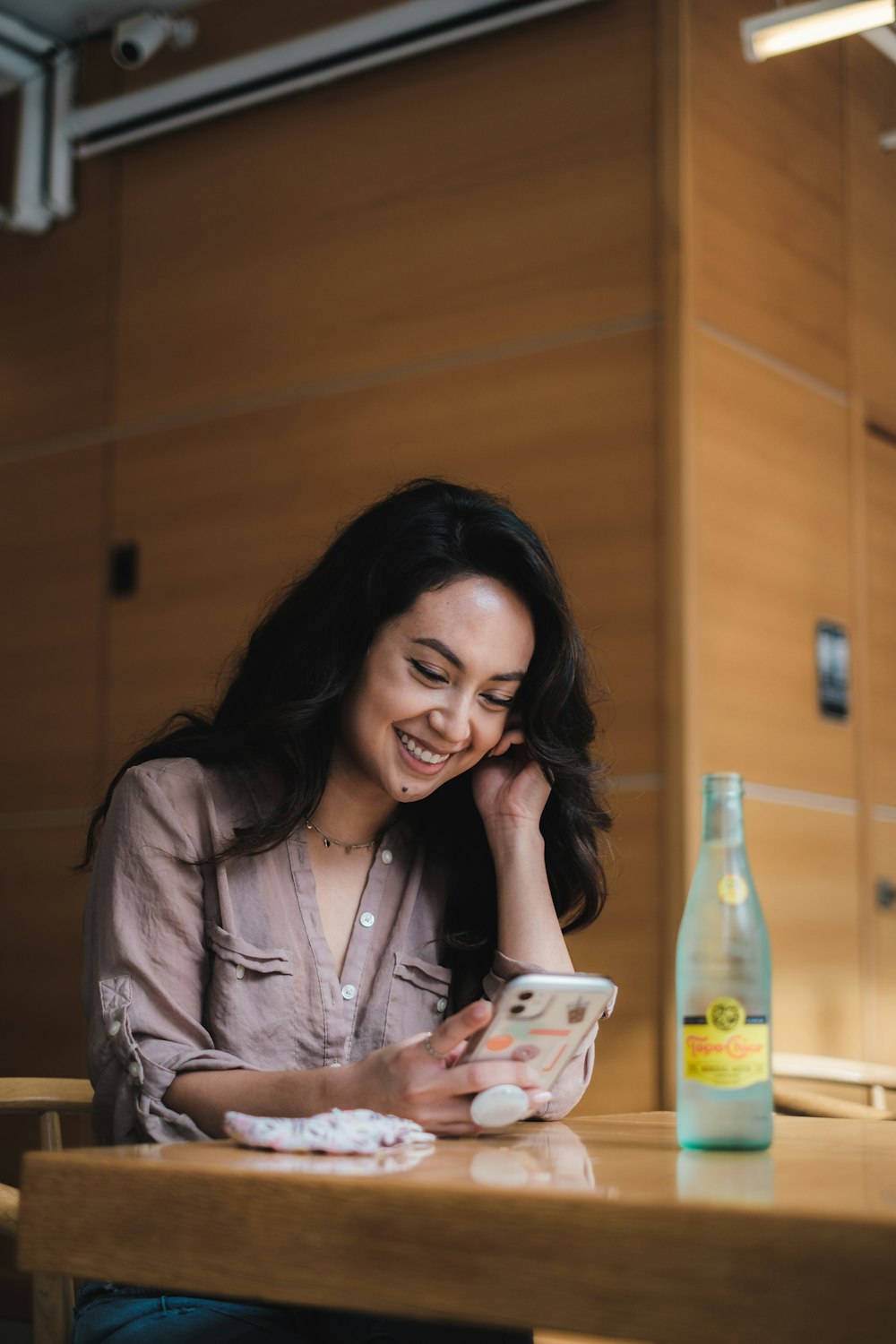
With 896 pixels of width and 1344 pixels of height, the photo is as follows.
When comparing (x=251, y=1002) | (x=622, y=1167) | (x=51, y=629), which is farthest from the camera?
(x=51, y=629)

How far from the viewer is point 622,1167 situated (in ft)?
3.55

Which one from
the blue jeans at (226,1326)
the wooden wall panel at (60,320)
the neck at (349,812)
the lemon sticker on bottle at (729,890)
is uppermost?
the wooden wall panel at (60,320)

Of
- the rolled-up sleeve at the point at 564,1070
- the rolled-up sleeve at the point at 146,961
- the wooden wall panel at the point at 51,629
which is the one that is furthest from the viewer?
the wooden wall panel at the point at 51,629

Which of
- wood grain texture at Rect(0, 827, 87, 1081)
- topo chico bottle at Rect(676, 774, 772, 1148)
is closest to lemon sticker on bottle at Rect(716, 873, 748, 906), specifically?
topo chico bottle at Rect(676, 774, 772, 1148)

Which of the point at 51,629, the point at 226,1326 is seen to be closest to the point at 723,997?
the point at 226,1326

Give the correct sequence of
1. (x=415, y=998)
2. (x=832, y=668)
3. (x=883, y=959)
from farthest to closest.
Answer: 1. (x=883, y=959)
2. (x=832, y=668)
3. (x=415, y=998)

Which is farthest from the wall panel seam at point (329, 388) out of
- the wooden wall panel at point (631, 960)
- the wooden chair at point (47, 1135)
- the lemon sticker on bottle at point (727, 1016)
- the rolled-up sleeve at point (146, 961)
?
the lemon sticker on bottle at point (727, 1016)

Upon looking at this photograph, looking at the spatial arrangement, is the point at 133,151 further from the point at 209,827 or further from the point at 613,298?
the point at 209,827

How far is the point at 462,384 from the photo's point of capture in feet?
11.8

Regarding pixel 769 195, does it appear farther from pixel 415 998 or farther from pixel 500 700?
pixel 415 998

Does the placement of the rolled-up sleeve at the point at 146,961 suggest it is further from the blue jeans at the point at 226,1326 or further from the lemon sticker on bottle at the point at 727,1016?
the lemon sticker on bottle at the point at 727,1016

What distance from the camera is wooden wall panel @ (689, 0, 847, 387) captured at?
3.41m

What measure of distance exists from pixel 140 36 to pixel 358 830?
113 inches

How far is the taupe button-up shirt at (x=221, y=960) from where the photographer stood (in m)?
1.58
